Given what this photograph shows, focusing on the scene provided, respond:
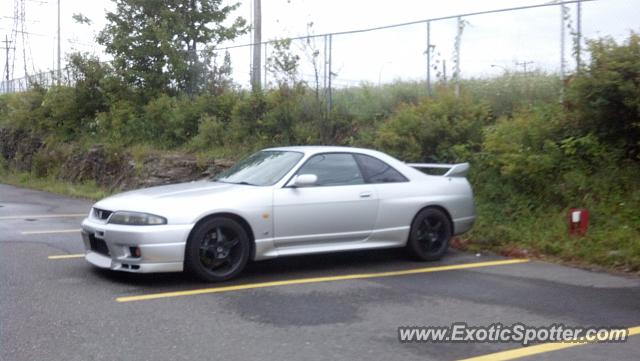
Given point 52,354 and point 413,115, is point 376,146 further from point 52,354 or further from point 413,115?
point 52,354

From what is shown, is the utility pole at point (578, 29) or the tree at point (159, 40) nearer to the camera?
the utility pole at point (578, 29)

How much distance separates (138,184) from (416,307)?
11.7 metres

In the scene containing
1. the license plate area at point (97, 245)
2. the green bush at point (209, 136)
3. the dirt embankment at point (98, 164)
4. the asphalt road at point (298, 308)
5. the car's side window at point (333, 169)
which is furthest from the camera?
the green bush at point (209, 136)

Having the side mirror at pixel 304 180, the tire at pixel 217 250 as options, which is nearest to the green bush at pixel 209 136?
the side mirror at pixel 304 180

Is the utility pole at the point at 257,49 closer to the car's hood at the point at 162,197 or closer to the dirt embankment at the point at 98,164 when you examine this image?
the dirt embankment at the point at 98,164

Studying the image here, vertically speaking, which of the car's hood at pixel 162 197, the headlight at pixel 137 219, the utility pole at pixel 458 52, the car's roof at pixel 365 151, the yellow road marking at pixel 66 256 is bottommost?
the yellow road marking at pixel 66 256

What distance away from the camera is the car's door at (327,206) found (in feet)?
25.1

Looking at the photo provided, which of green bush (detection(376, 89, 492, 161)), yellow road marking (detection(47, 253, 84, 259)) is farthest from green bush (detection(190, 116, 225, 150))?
yellow road marking (detection(47, 253, 84, 259))

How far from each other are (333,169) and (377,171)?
59 cm

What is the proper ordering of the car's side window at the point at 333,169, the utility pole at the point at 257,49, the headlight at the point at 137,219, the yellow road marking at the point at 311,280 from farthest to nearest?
the utility pole at the point at 257,49
the car's side window at the point at 333,169
the headlight at the point at 137,219
the yellow road marking at the point at 311,280

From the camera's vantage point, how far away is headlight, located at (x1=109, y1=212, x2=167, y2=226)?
22.8ft

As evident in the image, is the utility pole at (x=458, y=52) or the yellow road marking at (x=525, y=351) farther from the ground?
Result: the utility pole at (x=458, y=52)

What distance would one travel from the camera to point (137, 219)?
23.0 feet

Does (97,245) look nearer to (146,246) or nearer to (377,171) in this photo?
(146,246)
